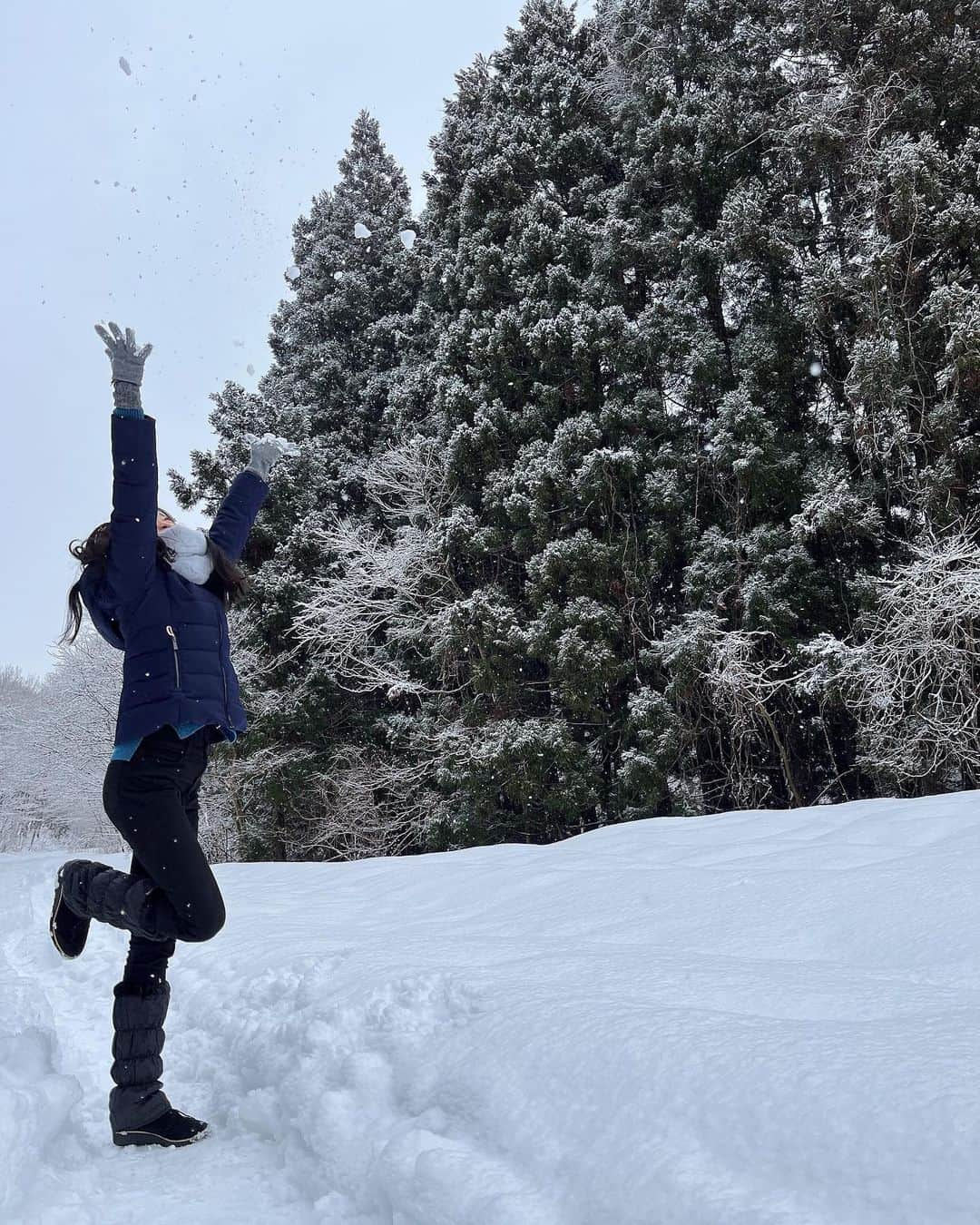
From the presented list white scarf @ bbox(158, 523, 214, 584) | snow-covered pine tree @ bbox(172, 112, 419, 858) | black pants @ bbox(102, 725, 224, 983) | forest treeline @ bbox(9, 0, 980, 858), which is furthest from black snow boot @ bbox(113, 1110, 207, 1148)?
snow-covered pine tree @ bbox(172, 112, 419, 858)

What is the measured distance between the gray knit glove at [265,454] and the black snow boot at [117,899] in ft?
4.26

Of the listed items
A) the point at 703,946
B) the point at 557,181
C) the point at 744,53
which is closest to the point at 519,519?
the point at 557,181

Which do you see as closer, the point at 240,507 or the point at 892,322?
the point at 240,507

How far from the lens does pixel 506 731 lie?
1266cm

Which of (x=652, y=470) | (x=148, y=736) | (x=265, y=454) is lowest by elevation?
(x=148, y=736)

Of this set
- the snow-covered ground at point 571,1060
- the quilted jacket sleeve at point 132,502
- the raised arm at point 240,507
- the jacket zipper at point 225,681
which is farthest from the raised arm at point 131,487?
the snow-covered ground at point 571,1060

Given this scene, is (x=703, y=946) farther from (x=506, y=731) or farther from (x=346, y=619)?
(x=346, y=619)

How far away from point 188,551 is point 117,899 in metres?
0.91

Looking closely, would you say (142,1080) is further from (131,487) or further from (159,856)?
(131,487)

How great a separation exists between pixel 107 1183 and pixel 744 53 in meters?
15.5

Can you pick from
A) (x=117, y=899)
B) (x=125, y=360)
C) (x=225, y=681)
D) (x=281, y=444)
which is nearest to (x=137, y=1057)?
(x=117, y=899)

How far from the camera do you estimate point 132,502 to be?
7.73 ft

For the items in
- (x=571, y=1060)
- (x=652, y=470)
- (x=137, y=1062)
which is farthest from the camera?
(x=652, y=470)

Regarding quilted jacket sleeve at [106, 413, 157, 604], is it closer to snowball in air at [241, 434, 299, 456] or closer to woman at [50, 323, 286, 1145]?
woman at [50, 323, 286, 1145]
